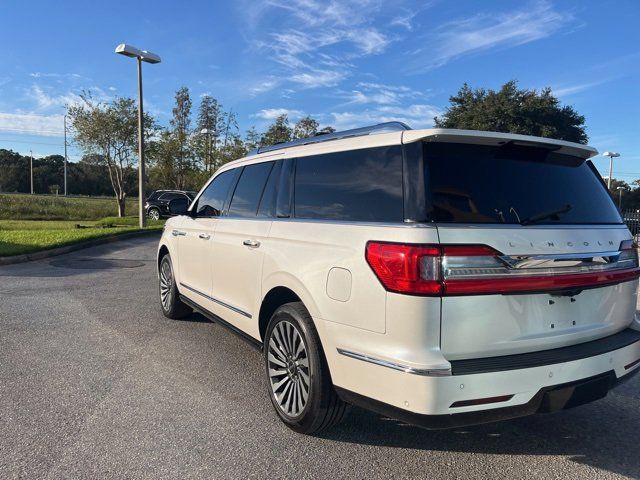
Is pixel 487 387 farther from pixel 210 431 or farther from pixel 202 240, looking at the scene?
pixel 202 240

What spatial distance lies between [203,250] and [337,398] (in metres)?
2.51

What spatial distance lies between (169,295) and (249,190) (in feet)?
8.21

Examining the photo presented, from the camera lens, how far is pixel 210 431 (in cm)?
341

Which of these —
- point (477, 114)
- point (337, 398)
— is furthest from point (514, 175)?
point (477, 114)

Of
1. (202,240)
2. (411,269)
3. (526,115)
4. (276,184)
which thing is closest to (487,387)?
(411,269)

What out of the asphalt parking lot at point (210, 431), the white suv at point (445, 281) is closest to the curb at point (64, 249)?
the asphalt parking lot at point (210, 431)

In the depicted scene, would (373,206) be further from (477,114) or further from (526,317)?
(477,114)

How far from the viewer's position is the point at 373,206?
296cm

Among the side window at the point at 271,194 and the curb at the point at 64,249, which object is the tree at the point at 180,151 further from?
the side window at the point at 271,194

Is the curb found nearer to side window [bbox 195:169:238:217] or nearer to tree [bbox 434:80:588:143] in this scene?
side window [bbox 195:169:238:217]

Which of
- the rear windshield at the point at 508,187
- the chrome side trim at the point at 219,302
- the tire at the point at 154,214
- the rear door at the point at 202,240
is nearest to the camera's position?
the rear windshield at the point at 508,187

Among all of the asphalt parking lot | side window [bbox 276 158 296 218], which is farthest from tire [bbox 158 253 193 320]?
side window [bbox 276 158 296 218]

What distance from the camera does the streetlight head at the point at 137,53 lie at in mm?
18250

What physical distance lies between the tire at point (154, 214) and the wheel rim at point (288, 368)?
24.8 metres
